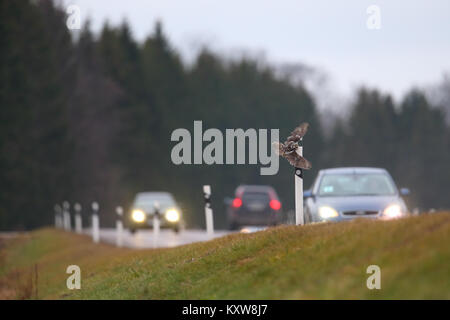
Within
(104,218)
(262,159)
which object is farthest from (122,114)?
(262,159)

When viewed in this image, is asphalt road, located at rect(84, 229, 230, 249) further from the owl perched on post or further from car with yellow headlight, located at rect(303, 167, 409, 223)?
the owl perched on post

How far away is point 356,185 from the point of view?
20.8 metres

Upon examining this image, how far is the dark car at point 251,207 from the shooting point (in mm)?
35609

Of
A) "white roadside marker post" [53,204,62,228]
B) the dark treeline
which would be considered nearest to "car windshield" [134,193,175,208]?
"white roadside marker post" [53,204,62,228]

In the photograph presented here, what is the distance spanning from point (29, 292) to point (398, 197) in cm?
740

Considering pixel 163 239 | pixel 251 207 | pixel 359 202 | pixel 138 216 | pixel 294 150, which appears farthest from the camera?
pixel 138 216

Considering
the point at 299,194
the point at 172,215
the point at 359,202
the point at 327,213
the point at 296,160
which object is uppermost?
the point at 296,160

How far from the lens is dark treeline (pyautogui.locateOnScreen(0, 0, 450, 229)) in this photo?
62500 mm

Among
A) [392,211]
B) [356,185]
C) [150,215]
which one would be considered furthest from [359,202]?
[150,215]

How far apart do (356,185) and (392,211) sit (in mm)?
1442

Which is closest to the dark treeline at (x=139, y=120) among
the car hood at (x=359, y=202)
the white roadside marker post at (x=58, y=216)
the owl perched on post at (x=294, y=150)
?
the white roadside marker post at (x=58, y=216)

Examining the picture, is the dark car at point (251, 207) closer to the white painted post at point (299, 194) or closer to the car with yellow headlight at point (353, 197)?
the car with yellow headlight at point (353, 197)

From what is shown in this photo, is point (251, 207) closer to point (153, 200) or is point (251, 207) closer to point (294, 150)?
point (153, 200)

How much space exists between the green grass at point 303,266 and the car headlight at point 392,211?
14.6 feet
